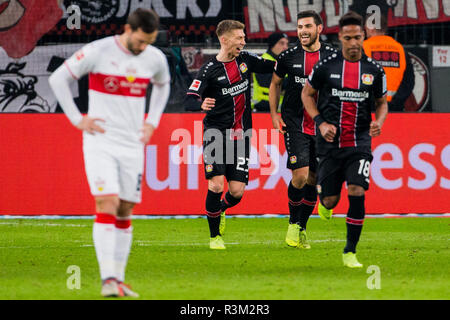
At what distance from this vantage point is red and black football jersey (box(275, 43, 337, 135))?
33.8 ft

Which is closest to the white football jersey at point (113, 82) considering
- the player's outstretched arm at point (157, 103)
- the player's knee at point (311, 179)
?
the player's outstretched arm at point (157, 103)

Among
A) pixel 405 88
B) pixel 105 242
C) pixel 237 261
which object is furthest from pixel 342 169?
pixel 405 88

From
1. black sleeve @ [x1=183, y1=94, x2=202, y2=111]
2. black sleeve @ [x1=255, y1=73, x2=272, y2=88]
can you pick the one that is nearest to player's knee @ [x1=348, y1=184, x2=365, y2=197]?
black sleeve @ [x1=183, y1=94, x2=202, y2=111]

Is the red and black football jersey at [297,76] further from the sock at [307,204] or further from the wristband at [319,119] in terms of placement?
the wristband at [319,119]

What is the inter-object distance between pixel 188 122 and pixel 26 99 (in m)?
2.37

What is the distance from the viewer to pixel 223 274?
8297 millimetres

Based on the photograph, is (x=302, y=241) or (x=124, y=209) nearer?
(x=124, y=209)

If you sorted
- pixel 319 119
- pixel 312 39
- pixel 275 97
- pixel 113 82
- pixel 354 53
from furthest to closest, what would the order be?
1. pixel 275 97
2. pixel 312 39
3. pixel 319 119
4. pixel 354 53
5. pixel 113 82

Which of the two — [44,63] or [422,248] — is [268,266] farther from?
[44,63]

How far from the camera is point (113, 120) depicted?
6.79 metres

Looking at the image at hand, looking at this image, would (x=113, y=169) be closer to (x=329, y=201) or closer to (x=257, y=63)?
(x=329, y=201)

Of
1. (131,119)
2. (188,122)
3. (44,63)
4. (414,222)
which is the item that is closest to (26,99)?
(44,63)

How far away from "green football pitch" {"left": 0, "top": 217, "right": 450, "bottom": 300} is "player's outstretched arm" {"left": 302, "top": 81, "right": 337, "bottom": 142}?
1.18m

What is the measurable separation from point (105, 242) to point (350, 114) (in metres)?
2.90
